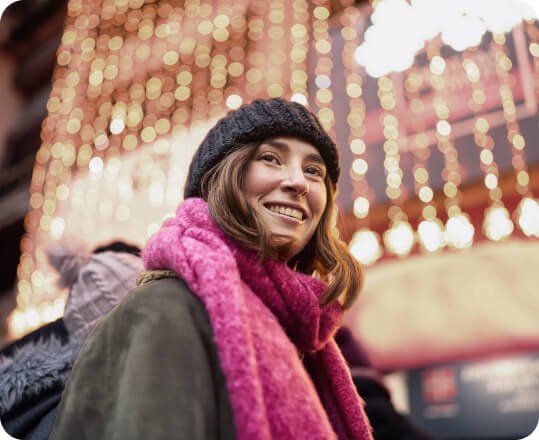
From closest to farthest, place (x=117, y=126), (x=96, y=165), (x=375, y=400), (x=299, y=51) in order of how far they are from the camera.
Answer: (x=375, y=400), (x=299, y=51), (x=96, y=165), (x=117, y=126)

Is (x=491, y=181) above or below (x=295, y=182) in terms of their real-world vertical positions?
below

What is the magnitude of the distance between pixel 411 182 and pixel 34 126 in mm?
6024

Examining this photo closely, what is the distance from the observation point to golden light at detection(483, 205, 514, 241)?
309cm

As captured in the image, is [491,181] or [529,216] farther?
[491,181]

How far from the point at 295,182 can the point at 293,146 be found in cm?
11

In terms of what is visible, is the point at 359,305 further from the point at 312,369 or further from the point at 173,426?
the point at 173,426

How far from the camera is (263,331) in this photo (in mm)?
947

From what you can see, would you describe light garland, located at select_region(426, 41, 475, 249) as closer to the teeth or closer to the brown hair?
the brown hair

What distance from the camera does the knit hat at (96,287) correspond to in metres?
1.50

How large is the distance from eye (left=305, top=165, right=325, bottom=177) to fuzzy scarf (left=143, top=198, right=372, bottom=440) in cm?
27

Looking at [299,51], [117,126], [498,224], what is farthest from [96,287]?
[117,126]

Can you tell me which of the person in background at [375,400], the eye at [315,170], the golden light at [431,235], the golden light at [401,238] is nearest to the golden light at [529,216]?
the golden light at [431,235]

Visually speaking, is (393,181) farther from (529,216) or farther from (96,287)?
(96,287)

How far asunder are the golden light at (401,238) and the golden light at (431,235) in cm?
7
